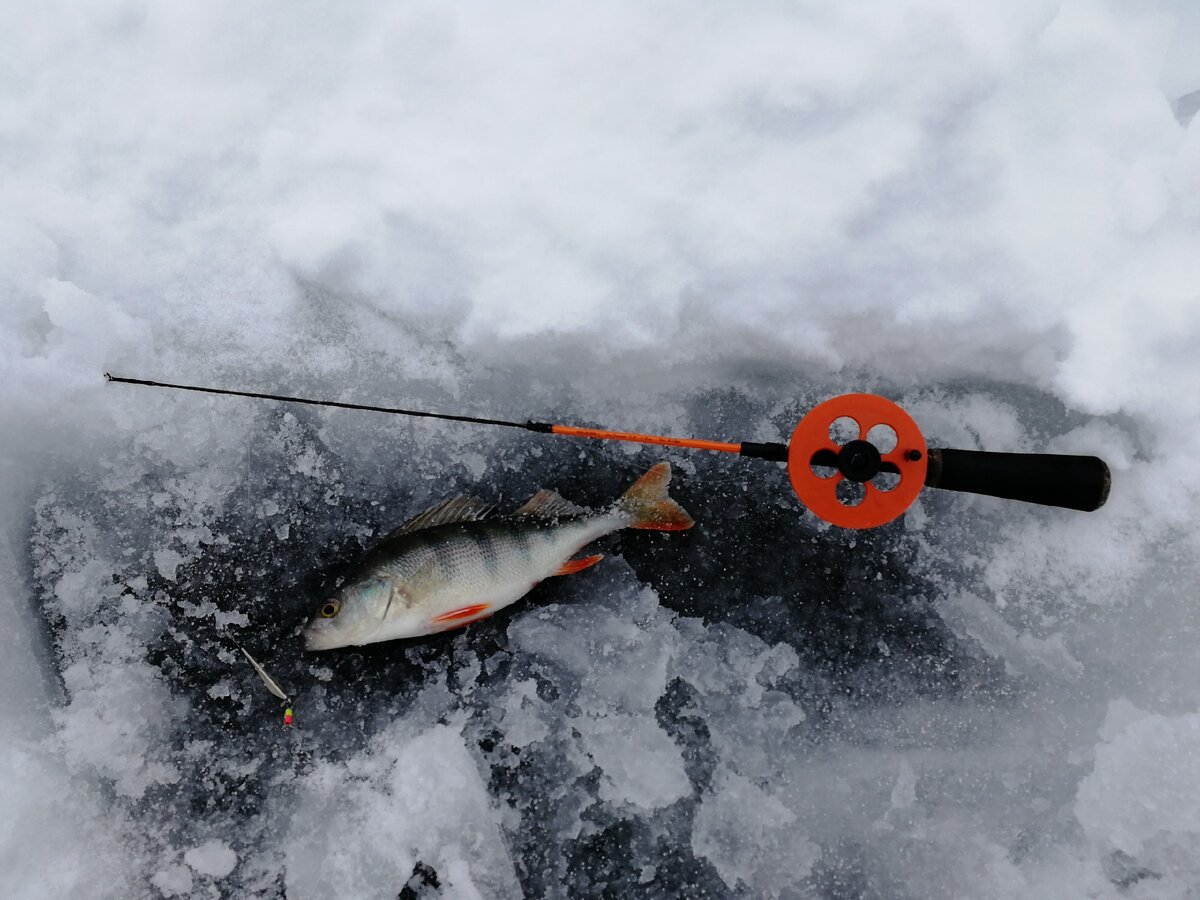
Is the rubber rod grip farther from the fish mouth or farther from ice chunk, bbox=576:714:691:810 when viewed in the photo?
the fish mouth

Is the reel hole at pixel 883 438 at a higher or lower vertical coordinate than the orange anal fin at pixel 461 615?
higher

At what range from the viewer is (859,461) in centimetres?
203

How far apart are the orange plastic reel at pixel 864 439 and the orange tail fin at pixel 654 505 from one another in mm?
421

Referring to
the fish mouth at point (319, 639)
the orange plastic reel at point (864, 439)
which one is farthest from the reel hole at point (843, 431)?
the fish mouth at point (319, 639)

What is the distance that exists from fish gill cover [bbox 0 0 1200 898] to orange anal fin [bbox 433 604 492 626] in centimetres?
17

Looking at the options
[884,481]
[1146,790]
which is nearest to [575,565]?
[884,481]

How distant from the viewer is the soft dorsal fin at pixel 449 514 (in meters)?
2.40

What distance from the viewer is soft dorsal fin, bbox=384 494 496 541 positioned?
2400 millimetres

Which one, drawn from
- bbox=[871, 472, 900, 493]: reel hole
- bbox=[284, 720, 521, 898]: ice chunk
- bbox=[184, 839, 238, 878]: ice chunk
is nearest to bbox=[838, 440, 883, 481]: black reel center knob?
bbox=[871, 472, 900, 493]: reel hole

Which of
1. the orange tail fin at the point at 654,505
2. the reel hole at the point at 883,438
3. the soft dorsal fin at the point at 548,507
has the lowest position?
the soft dorsal fin at the point at 548,507

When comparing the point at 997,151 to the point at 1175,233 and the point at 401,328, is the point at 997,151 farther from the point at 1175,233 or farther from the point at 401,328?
the point at 401,328

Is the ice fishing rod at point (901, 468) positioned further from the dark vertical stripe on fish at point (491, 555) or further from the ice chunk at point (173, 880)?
the ice chunk at point (173, 880)

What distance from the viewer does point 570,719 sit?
94.6 inches

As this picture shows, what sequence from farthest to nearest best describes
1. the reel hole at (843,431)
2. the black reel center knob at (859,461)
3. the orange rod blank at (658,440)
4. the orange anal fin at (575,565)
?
the reel hole at (843,431), the orange anal fin at (575,565), the orange rod blank at (658,440), the black reel center knob at (859,461)
